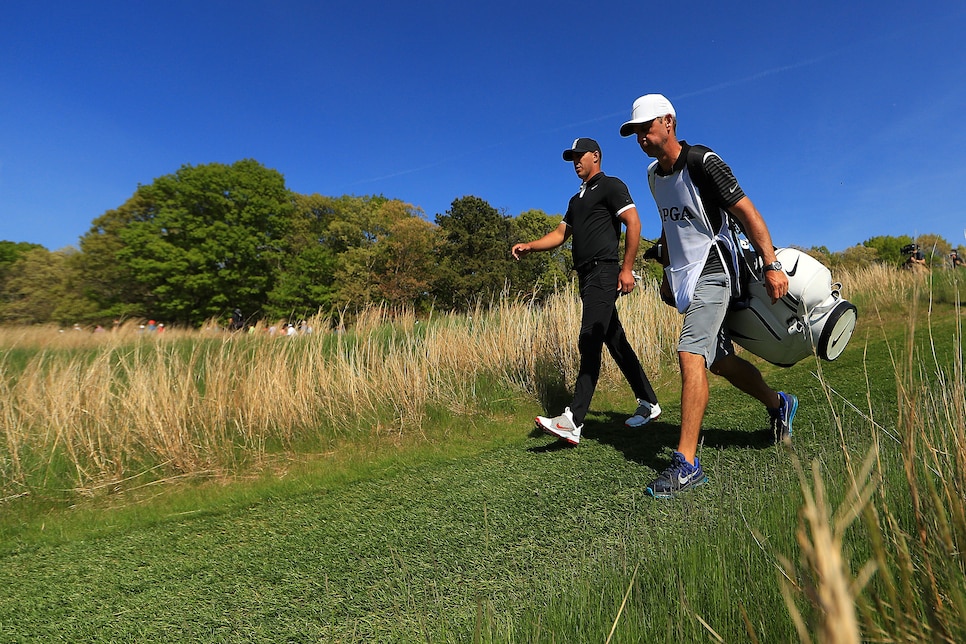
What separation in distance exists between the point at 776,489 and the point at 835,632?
87.5 inches

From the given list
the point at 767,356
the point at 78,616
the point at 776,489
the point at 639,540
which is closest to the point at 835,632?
the point at 639,540

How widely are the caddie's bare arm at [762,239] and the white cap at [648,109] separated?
69 cm

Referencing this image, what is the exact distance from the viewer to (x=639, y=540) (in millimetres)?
1941

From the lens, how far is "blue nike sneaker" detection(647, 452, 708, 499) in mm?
2648

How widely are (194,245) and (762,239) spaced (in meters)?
39.9

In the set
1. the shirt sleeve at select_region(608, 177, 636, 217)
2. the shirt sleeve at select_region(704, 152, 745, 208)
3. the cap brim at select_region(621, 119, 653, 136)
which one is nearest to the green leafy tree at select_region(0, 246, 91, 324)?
the shirt sleeve at select_region(608, 177, 636, 217)

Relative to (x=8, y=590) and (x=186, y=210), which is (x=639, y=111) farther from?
(x=186, y=210)

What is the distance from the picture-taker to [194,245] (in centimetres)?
3569

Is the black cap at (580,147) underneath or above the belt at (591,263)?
above

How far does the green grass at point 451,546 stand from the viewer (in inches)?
60.6

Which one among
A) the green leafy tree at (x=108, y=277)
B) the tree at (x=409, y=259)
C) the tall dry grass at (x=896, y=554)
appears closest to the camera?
the tall dry grass at (x=896, y=554)

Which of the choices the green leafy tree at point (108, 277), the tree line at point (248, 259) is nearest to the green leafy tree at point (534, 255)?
the tree line at point (248, 259)

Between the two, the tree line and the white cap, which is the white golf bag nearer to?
the white cap

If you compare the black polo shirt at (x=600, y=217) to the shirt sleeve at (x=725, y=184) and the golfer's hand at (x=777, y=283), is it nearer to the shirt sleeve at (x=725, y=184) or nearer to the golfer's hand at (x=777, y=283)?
the shirt sleeve at (x=725, y=184)
